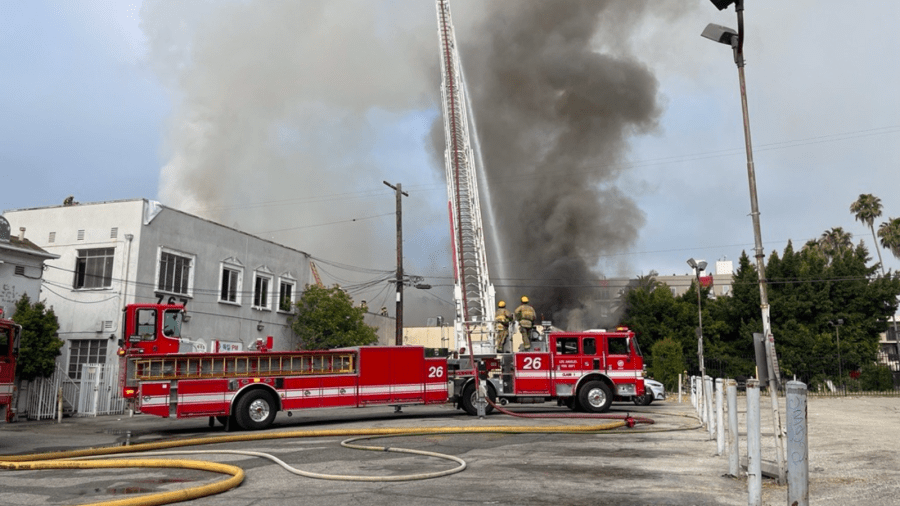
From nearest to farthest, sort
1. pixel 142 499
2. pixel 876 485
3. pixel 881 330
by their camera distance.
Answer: pixel 142 499 < pixel 876 485 < pixel 881 330

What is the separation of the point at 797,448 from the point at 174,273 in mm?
23787

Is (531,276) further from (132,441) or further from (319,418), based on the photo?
(132,441)

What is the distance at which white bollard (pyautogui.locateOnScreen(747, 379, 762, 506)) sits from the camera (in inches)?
247

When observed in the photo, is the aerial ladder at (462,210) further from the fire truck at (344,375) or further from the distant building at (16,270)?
the distant building at (16,270)

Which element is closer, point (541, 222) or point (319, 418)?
point (319, 418)

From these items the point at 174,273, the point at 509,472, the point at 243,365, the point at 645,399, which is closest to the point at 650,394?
the point at 645,399

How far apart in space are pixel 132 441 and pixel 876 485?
11.9 metres

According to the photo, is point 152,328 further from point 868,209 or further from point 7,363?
point 868,209

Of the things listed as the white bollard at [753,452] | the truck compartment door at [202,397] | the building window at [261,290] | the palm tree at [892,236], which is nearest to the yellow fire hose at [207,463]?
the truck compartment door at [202,397]

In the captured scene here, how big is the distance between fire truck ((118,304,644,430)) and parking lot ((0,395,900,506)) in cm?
106

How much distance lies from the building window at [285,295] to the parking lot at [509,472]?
17.1 meters

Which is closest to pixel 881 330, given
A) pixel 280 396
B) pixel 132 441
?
pixel 280 396

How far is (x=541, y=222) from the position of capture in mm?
40844

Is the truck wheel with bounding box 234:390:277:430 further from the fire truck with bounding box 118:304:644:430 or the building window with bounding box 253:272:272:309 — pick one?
the building window with bounding box 253:272:272:309
